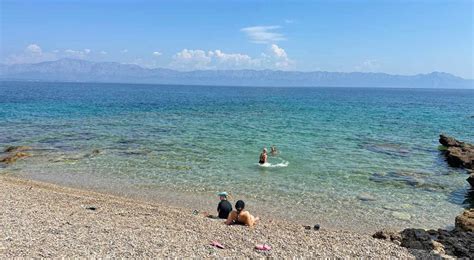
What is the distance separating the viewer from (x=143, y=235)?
11984mm

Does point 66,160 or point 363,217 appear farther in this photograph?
point 66,160

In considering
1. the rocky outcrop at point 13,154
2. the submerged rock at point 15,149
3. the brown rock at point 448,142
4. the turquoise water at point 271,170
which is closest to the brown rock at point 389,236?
the turquoise water at point 271,170

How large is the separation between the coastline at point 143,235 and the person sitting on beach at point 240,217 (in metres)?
0.34

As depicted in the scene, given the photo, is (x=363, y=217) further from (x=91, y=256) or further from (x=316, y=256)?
(x=91, y=256)

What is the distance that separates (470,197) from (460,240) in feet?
29.0

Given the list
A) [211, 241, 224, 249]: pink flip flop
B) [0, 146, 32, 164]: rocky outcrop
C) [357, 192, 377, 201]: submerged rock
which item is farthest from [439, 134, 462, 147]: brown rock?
[0, 146, 32, 164]: rocky outcrop

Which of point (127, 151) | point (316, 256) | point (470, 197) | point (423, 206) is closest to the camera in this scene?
point (316, 256)

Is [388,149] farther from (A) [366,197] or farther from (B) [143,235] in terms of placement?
(B) [143,235]

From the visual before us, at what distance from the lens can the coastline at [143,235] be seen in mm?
10719

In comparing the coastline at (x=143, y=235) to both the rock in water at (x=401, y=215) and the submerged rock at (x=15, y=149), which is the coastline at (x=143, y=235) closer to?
the rock in water at (x=401, y=215)

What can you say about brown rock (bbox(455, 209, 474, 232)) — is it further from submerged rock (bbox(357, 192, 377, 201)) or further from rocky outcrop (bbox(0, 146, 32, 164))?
rocky outcrop (bbox(0, 146, 32, 164))

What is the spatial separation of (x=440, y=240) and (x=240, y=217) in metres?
7.01

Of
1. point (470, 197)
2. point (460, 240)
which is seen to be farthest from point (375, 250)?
point (470, 197)

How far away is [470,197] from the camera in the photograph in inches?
795
